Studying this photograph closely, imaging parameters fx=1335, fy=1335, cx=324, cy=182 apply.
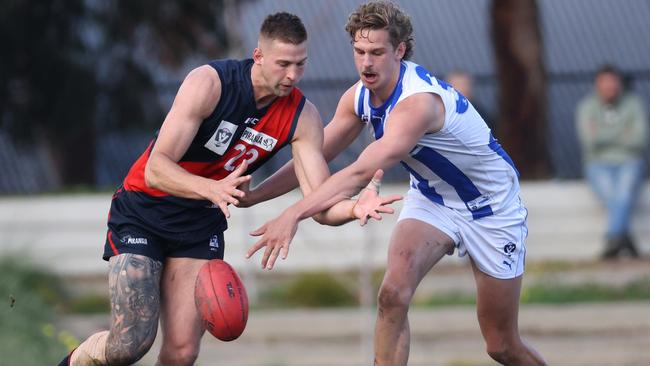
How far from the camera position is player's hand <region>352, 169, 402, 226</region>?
652cm

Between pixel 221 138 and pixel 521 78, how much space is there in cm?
850

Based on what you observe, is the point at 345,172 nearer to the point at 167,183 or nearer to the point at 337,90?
the point at 167,183

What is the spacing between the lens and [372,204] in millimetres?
6559

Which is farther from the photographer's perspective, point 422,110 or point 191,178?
point 422,110

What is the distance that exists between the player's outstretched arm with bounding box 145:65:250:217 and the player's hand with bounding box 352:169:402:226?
0.61m

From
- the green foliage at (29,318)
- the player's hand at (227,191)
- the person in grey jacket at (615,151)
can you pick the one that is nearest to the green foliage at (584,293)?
the person in grey jacket at (615,151)

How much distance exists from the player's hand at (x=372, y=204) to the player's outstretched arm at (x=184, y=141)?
609 millimetres

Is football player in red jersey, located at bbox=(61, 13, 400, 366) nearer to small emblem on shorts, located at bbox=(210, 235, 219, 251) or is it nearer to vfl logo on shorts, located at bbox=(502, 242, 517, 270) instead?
small emblem on shorts, located at bbox=(210, 235, 219, 251)

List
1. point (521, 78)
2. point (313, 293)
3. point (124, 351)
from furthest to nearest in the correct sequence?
point (521, 78)
point (313, 293)
point (124, 351)

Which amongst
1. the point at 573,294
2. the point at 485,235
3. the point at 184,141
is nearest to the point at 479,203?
the point at 485,235

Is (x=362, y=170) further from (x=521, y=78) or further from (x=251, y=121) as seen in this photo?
(x=521, y=78)

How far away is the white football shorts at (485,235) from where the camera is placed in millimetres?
7414

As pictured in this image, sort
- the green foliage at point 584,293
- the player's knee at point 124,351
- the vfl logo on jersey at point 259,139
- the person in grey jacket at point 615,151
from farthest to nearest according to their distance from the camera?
1. the person in grey jacket at point 615,151
2. the green foliage at point 584,293
3. the vfl logo on jersey at point 259,139
4. the player's knee at point 124,351

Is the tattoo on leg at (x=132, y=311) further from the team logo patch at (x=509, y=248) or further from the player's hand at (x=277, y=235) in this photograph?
the team logo patch at (x=509, y=248)
